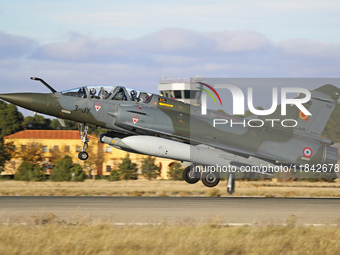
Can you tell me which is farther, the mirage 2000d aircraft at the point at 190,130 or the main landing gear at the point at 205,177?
the main landing gear at the point at 205,177

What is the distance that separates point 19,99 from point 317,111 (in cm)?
1454

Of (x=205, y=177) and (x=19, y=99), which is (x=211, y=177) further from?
(x=19, y=99)

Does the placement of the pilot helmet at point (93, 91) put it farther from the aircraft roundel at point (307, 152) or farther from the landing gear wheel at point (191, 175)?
the aircraft roundel at point (307, 152)

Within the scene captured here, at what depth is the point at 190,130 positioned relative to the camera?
24281 millimetres

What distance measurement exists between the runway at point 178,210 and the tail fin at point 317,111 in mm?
4405

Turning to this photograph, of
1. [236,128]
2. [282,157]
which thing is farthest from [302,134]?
[236,128]

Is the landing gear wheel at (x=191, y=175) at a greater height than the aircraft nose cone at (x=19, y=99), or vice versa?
the aircraft nose cone at (x=19, y=99)

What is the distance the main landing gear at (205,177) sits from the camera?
24.8 meters

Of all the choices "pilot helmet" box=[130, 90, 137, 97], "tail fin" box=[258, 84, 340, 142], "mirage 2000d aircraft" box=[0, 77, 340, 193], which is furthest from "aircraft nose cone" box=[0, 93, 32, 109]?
"tail fin" box=[258, 84, 340, 142]

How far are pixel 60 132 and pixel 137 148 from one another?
57.6 metres

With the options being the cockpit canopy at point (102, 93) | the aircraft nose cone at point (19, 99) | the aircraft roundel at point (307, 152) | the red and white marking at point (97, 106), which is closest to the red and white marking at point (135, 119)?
the cockpit canopy at point (102, 93)

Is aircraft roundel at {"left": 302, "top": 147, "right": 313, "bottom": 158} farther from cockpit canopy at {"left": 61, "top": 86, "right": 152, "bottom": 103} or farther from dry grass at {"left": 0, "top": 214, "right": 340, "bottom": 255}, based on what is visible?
dry grass at {"left": 0, "top": 214, "right": 340, "bottom": 255}

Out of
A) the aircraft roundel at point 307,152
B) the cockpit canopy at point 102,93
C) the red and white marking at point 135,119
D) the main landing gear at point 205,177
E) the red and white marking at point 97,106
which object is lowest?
the main landing gear at point 205,177


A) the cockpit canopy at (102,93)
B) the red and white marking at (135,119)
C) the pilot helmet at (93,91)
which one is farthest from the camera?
the pilot helmet at (93,91)
